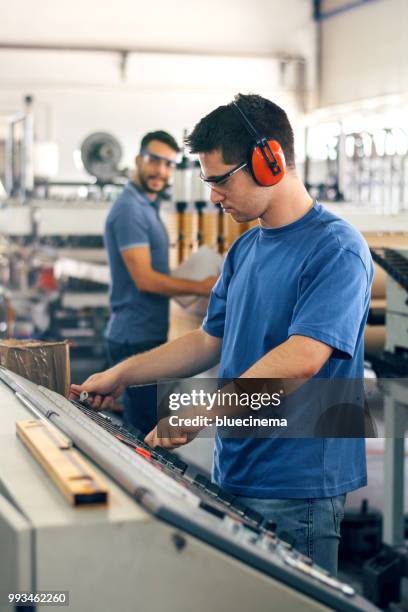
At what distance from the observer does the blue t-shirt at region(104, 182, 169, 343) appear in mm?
3119

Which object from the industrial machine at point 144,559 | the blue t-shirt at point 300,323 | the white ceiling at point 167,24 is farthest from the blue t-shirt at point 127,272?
the white ceiling at point 167,24

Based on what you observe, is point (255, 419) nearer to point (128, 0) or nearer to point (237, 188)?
point (237, 188)

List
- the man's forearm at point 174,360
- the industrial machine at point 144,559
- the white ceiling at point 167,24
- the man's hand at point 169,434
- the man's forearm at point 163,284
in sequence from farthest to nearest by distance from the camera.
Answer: the white ceiling at point 167,24 < the man's forearm at point 163,284 < the man's forearm at point 174,360 < the man's hand at point 169,434 < the industrial machine at point 144,559

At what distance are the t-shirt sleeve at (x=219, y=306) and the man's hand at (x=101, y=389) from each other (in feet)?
0.79

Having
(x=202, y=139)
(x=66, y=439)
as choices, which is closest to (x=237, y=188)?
(x=202, y=139)

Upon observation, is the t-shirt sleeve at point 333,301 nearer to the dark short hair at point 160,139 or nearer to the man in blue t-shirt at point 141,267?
the man in blue t-shirt at point 141,267

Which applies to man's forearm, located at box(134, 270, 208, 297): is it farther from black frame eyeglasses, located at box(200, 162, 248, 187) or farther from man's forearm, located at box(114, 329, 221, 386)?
black frame eyeglasses, located at box(200, 162, 248, 187)

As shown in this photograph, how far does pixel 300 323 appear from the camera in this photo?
1.37 meters

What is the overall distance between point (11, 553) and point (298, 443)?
0.80 m

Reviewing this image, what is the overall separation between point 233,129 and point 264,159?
80mm

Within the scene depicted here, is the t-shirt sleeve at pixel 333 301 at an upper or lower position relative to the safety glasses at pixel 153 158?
lower

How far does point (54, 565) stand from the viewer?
27.3 inches

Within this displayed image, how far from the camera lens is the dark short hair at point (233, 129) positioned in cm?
144

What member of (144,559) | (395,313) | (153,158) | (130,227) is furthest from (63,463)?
(153,158)
